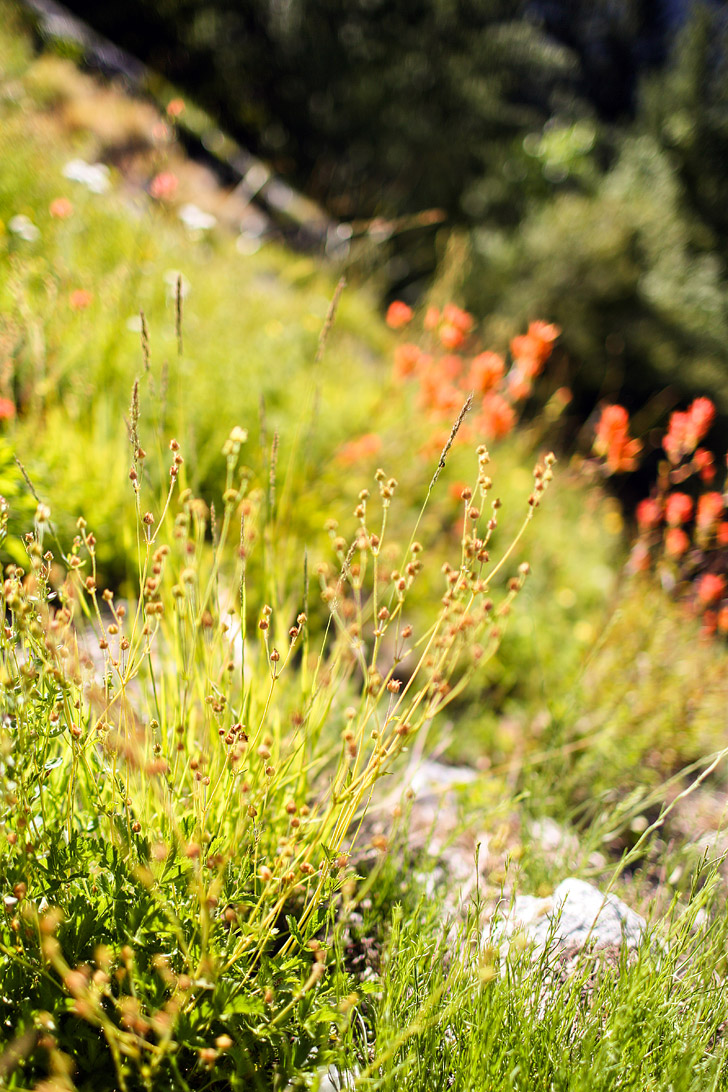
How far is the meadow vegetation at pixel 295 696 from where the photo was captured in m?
1.00

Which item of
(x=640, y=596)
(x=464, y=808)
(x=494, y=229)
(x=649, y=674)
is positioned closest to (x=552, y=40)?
(x=494, y=229)

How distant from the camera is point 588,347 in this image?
674 cm

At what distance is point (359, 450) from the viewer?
277cm

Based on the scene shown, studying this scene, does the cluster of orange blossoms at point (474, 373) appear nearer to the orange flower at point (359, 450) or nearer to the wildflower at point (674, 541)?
the orange flower at point (359, 450)

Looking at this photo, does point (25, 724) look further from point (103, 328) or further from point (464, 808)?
point (103, 328)

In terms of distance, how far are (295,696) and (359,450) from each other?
128cm

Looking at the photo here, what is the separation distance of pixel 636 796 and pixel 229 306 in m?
3.73

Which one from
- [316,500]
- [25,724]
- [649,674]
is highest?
[649,674]

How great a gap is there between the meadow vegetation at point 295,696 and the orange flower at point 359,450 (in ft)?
0.10

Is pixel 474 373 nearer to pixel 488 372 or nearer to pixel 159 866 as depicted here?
pixel 488 372

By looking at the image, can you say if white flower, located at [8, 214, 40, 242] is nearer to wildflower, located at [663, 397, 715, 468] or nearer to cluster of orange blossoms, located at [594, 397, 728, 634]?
cluster of orange blossoms, located at [594, 397, 728, 634]

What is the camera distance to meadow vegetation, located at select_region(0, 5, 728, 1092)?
3.27 ft

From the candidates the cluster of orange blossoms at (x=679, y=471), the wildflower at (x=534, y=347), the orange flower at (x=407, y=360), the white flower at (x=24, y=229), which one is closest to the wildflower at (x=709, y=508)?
the cluster of orange blossoms at (x=679, y=471)

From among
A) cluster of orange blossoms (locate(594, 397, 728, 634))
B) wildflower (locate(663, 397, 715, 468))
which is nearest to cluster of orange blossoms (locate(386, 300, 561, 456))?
cluster of orange blossoms (locate(594, 397, 728, 634))
